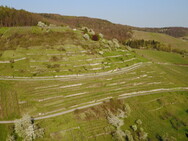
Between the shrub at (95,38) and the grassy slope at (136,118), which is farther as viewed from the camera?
the shrub at (95,38)

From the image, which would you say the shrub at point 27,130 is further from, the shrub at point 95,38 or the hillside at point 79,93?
the shrub at point 95,38

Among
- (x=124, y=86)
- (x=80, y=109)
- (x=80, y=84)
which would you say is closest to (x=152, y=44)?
(x=124, y=86)

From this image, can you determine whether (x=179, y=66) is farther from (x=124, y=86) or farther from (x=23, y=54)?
(x=23, y=54)

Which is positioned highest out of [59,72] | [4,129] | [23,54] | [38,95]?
[23,54]

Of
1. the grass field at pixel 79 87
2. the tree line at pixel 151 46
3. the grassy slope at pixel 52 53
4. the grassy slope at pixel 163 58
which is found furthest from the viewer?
the tree line at pixel 151 46

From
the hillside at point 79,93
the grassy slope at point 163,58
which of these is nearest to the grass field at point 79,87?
the hillside at point 79,93

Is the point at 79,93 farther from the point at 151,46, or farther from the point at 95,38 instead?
the point at 151,46

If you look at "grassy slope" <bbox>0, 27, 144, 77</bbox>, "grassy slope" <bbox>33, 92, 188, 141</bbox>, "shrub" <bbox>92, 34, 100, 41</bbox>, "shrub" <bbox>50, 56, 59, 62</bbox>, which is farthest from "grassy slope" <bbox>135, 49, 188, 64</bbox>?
"shrub" <bbox>50, 56, 59, 62</bbox>

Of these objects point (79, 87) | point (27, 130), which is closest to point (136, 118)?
point (79, 87)

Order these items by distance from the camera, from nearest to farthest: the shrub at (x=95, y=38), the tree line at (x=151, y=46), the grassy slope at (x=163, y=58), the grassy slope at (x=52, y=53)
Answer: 1. the grassy slope at (x=52, y=53)
2. the shrub at (x=95, y=38)
3. the grassy slope at (x=163, y=58)
4. the tree line at (x=151, y=46)

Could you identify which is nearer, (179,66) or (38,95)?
(38,95)

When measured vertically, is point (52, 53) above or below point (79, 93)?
above
